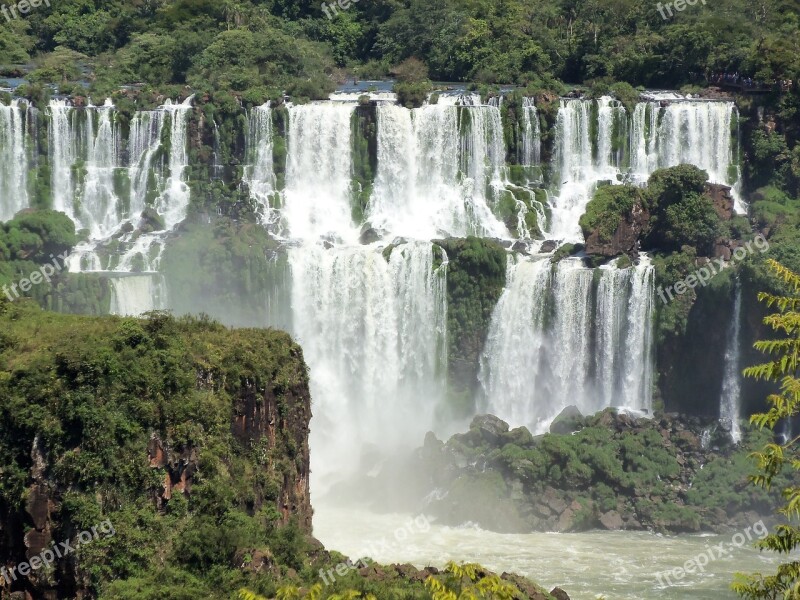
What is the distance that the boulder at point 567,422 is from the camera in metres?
49.2

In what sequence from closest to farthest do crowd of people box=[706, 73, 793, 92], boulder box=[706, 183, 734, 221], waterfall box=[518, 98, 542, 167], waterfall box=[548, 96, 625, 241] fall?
boulder box=[706, 183, 734, 221] → waterfall box=[548, 96, 625, 241] → waterfall box=[518, 98, 542, 167] → crowd of people box=[706, 73, 793, 92]

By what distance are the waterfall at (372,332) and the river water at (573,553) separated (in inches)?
352

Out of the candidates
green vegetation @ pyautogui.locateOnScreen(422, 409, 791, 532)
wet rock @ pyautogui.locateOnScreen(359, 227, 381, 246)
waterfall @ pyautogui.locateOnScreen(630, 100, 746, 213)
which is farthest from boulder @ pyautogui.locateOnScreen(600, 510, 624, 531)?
waterfall @ pyautogui.locateOnScreen(630, 100, 746, 213)

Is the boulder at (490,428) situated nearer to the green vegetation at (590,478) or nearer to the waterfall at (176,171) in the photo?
the green vegetation at (590,478)

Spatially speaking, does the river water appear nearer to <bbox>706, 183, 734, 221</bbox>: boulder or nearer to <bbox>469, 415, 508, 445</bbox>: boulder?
<bbox>469, 415, 508, 445</bbox>: boulder

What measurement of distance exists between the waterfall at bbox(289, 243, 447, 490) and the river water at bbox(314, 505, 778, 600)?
8941 millimetres

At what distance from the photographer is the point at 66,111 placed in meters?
60.8

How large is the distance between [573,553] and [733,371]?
40.6 ft

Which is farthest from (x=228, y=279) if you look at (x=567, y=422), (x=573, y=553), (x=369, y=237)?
(x=573, y=553)

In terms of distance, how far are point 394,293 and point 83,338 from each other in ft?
83.5

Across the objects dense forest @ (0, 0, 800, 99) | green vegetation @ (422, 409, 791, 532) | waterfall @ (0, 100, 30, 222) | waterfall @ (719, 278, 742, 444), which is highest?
dense forest @ (0, 0, 800, 99)

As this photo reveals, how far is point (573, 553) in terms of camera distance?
137 feet

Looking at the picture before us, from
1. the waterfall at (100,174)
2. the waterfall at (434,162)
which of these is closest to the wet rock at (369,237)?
the waterfall at (434,162)

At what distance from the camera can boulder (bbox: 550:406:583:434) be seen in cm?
4925
